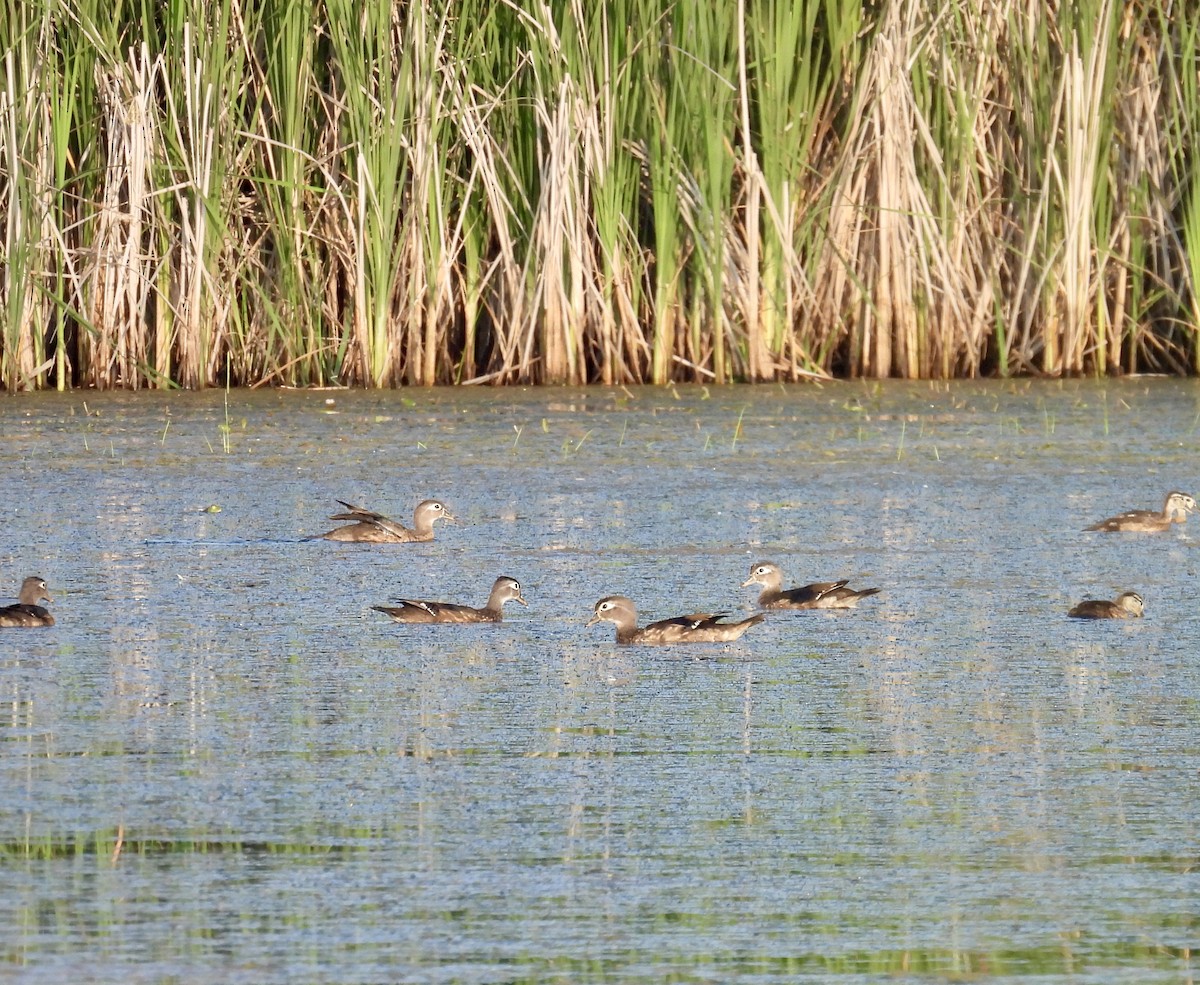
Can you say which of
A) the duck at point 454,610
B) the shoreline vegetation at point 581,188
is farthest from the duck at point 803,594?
the shoreline vegetation at point 581,188

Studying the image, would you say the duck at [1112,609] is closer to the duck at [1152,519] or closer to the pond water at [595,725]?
the pond water at [595,725]

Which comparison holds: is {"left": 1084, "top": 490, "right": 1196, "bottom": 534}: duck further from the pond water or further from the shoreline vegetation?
the shoreline vegetation

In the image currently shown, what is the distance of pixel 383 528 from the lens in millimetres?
8844

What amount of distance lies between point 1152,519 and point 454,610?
302 centimetres

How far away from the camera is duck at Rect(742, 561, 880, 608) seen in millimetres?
7434

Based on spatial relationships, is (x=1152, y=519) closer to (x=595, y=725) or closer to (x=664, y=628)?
(x=664, y=628)

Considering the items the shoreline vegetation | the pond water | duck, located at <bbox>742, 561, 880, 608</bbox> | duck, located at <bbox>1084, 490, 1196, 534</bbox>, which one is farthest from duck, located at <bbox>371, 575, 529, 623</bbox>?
the shoreline vegetation

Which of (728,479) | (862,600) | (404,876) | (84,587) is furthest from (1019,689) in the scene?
(728,479)

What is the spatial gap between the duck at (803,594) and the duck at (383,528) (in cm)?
163

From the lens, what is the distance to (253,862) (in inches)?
178

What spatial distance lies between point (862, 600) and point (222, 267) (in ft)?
20.9

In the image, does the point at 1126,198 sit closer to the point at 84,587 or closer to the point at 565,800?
the point at 84,587

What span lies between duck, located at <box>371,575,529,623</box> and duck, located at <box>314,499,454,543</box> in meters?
1.55

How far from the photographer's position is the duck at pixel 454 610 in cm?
720
